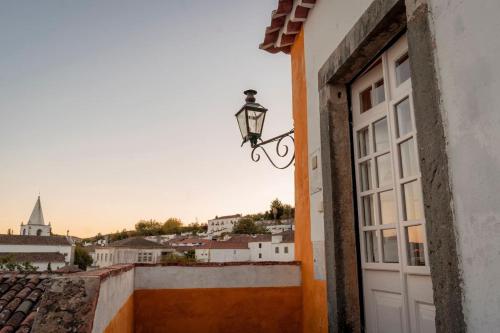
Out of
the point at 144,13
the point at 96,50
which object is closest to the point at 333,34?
the point at 144,13

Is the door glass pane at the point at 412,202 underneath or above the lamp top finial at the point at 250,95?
underneath

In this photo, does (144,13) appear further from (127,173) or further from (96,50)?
(127,173)

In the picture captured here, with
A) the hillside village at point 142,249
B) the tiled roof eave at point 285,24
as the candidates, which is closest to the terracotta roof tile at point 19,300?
the tiled roof eave at point 285,24

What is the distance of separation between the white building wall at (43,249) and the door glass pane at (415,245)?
243 feet

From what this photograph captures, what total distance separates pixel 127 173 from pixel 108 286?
97.7ft

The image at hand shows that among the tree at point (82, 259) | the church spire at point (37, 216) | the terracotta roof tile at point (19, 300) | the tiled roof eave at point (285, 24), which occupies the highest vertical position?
the church spire at point (37, 216)

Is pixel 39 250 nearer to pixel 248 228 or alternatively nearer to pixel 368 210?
pixel 248 228

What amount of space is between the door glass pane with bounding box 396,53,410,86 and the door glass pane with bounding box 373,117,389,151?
0.36 m

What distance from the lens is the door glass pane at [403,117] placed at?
2.72m

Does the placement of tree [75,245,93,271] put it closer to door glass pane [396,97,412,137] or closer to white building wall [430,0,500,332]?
door glass pane [396,97,412,137]

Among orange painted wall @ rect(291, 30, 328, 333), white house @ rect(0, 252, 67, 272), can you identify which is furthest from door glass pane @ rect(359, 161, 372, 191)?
white house @ rect(0, 252, 67, 272)

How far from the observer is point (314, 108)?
399cm

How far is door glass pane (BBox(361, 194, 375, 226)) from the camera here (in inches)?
126

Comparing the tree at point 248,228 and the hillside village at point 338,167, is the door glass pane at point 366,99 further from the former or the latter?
the tree at point 248,228
